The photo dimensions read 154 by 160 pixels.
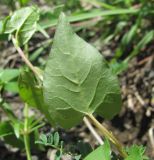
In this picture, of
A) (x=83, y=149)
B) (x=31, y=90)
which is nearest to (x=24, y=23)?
(x=31, y=90)

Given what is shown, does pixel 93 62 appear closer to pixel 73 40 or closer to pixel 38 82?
pixel 73 40

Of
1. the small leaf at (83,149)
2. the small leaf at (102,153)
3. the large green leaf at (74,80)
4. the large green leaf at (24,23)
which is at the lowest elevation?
the small leaf at (83,149)

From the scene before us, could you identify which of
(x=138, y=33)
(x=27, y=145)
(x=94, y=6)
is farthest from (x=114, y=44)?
(x=27, y=145)

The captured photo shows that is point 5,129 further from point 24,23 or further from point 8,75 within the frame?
point 24,23

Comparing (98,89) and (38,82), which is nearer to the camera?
(98,89)

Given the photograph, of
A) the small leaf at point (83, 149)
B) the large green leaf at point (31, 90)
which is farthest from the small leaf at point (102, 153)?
the large green leaf at point (31, 90)

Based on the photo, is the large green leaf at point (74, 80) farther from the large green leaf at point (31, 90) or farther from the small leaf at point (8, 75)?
the small leaf at point (8, 75)
